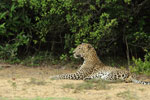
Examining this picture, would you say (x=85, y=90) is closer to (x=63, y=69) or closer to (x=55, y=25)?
(x=63, y=69)

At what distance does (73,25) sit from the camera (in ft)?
35.5

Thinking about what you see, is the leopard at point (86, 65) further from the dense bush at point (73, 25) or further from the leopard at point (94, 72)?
the dense bush at point (73, 25)

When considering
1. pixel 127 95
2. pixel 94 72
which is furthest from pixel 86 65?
pixel 127 95

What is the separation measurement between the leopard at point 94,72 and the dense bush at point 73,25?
0.97m

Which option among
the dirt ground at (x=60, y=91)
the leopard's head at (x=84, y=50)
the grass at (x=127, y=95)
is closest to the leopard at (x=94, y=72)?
the leopard's head at (x=84, y=50)

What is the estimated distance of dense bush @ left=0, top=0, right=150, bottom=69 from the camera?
10.4 m

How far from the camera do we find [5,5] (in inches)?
436

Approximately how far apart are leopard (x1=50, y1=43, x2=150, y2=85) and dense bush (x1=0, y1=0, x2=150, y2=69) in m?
0.97

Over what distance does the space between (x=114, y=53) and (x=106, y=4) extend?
2633mm

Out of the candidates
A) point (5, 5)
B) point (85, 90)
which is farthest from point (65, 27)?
point (85, 90)

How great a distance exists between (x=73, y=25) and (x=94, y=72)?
7.56ft

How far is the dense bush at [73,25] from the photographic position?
10.4 metres

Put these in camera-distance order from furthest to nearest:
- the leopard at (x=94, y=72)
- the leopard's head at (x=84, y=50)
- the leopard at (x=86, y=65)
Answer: the leopard's head at (x=84, y=50)
the leopard at (x=86, y=65)
the leopard at (x=94, y=72)

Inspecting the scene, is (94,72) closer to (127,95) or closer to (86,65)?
(86,65)
